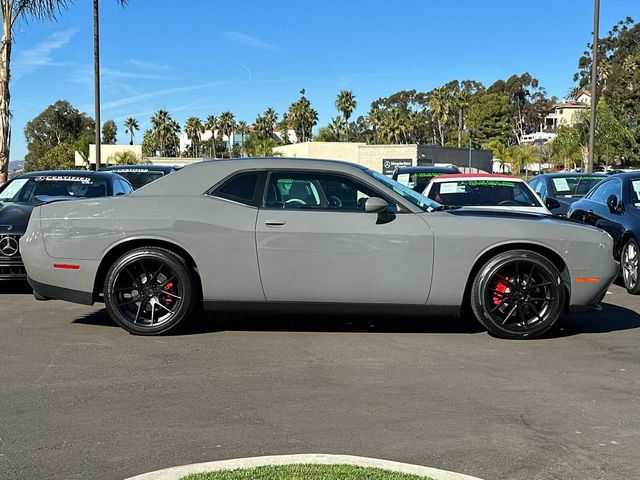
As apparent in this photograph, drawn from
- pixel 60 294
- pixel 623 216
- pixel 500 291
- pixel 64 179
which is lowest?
pixel 60 294

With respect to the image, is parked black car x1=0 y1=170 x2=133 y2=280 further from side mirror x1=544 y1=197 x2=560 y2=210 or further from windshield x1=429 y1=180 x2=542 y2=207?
side mirror x1=544 y1=197 x2=560 y2=210

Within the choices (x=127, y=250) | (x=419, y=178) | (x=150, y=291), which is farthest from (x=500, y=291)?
(x=419, y=178)

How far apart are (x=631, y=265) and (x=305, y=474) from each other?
6.63 m

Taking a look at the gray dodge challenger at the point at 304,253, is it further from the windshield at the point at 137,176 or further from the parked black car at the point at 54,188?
the windshield at the point at 137,176

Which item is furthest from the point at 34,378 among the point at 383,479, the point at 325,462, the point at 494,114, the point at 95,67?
the point at 494,114

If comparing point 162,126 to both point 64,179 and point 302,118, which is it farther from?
point 64,179

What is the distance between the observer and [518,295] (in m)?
6.15

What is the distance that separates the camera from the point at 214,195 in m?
6.27

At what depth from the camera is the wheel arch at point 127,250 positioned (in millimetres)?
6223

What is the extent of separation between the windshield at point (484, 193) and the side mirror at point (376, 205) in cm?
365

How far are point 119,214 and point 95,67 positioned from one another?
16397 millimetres

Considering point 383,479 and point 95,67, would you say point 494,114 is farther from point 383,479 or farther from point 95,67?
point 383,479

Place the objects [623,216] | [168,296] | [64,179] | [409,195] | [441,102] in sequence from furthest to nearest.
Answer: [441,102] < [64,179] < [623,216] < [409,195] < [168,296]

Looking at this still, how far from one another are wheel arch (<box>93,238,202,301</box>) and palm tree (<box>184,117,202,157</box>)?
10015 centimetres
